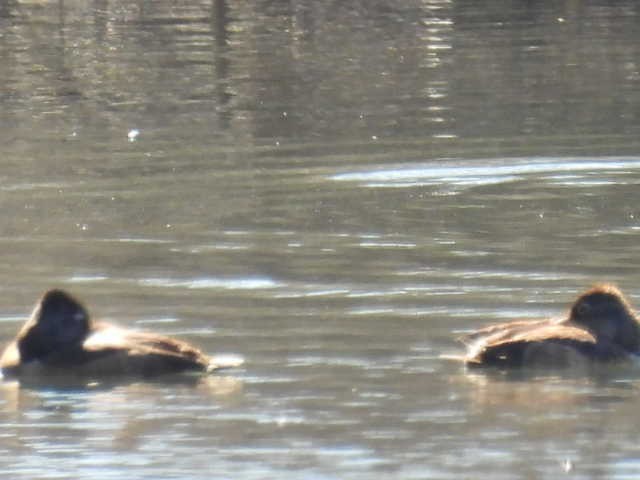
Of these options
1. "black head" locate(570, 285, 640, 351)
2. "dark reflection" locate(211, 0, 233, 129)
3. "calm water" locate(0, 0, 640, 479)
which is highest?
"black head" locate(570, 285, 640, 351)

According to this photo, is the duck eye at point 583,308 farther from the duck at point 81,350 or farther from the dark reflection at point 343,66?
the dark reflection at point 343,66

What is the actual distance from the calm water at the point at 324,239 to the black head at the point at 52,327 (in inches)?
10.5

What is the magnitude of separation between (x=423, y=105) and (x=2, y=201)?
6.82 meters

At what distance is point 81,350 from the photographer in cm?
1039

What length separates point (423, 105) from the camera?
2169cm

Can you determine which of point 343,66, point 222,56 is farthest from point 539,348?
point 222,56

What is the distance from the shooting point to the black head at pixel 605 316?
10445 millimetres

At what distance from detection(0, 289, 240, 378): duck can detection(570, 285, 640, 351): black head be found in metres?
1.76

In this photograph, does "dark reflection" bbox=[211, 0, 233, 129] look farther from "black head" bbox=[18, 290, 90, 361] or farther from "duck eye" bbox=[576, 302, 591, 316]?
"duck eye" bbox=[576, 302, 591, 316]

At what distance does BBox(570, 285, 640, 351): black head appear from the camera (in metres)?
10.4

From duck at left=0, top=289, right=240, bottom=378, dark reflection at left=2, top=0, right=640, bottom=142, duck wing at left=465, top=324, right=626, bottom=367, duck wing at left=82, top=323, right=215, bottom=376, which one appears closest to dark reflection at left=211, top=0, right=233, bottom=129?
dark reflection at left=2, top=0, right=640, bottom=142

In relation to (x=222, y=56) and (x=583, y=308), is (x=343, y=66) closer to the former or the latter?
(x=222, y=56)

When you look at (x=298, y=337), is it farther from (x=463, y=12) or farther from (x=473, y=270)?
(x=463, y=12)

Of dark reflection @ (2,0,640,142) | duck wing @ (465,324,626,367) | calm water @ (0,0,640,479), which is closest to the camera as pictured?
calm water @ (0,0,640,479)
